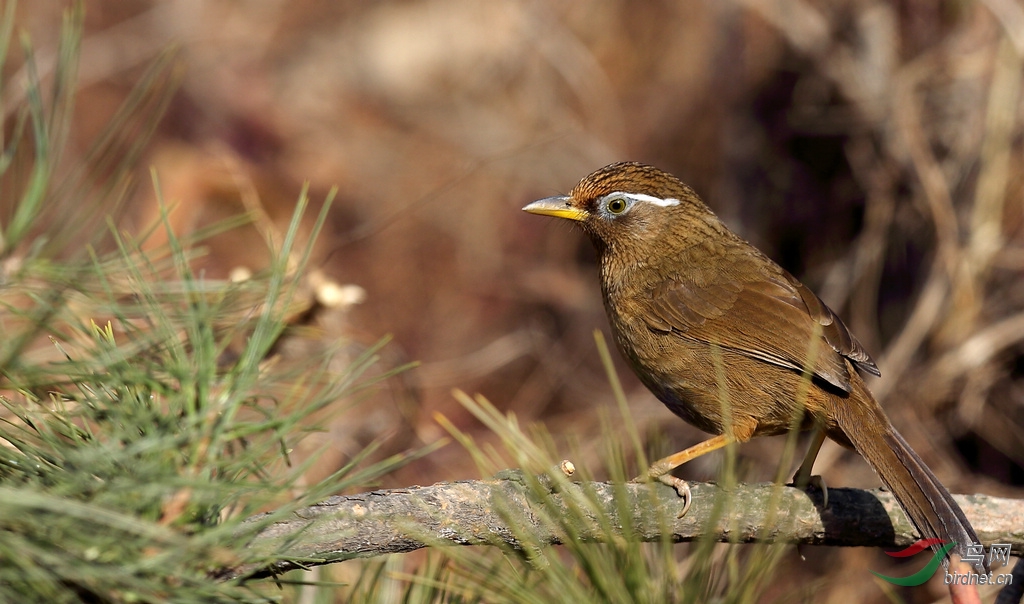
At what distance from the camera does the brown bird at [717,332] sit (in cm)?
326

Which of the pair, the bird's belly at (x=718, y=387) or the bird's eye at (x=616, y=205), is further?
the bird's eye at (x=616, y=205)

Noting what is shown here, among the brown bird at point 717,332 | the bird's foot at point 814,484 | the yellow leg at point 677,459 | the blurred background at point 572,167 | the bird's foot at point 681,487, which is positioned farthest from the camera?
the blurred background at point 572,167

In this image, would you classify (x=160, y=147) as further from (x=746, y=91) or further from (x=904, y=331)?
(x=904, y=331)

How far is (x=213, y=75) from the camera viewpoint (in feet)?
25.7

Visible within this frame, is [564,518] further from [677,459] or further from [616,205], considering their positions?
[616,205]

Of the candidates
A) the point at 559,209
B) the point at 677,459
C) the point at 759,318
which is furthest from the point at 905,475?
the point at 559,209

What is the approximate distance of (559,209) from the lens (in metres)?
4.10

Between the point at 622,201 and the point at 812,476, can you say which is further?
the point at 622,201

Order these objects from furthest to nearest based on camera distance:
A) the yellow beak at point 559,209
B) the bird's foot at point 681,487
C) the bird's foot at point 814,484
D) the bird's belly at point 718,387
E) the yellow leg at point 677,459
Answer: the yellow beak at point 559,209 → the bird's belly at point 718,387 → the yellow leg at point 677,459 → the bird's foot at point 814,484 → the bird's foot at point 681,487

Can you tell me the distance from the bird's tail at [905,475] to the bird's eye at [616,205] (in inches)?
48.9

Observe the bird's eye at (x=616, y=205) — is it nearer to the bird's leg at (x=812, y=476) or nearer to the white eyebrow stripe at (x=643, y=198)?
the white eyebrow stripe at (x=643, y=198)

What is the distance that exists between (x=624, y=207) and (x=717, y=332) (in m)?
0.76

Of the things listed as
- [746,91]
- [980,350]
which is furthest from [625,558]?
[746,91]

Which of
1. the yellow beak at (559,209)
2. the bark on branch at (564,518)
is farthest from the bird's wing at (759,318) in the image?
the bark on branch at (564,518)
